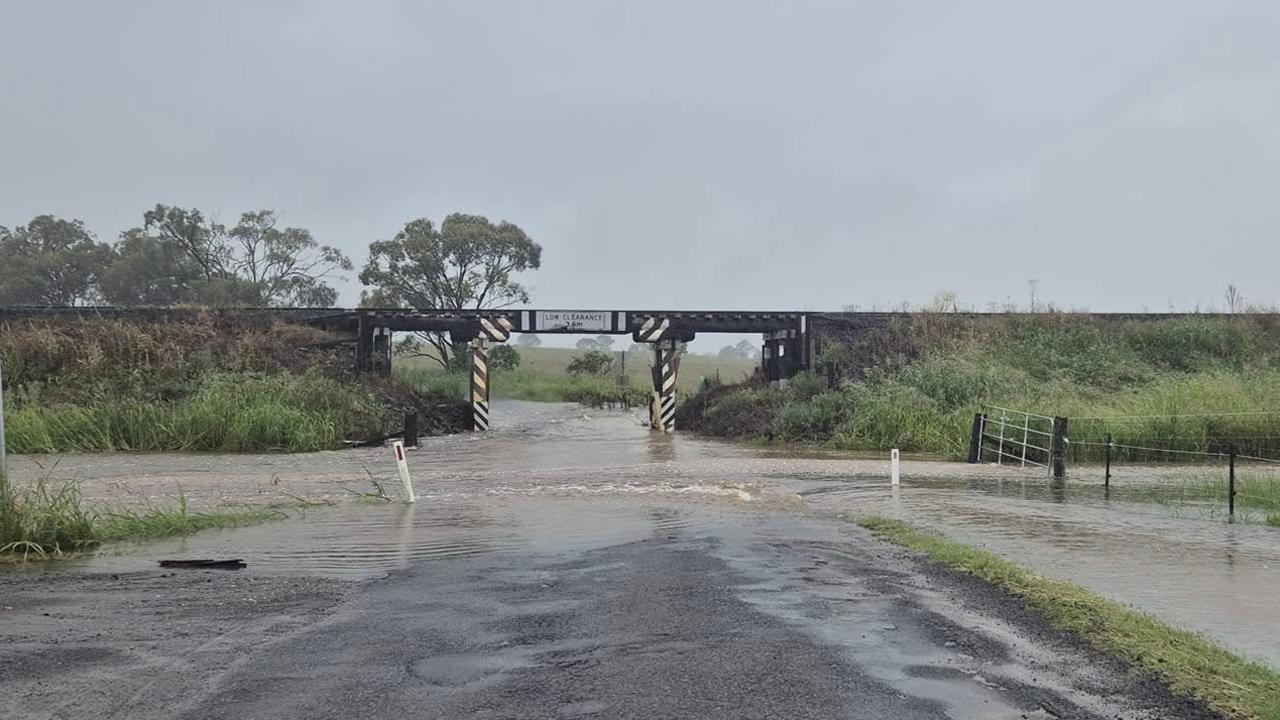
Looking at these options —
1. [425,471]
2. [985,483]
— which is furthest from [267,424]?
[985,483]

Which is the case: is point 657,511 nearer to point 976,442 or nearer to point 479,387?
point 976,442

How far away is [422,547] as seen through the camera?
9.27m

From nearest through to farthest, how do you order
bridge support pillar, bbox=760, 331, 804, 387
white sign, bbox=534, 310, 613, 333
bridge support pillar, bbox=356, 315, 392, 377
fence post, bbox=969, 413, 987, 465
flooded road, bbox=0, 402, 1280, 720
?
flooded road, bbox=0, 402, 1280, 720 → fence post, bbox=969, 413, 987, 465 → bridge support pillar, bbox=356, 315, 392, 377 → bridge support pillar, bbox=760, 331, 804, 387 → white sign, bbox=534, 310, 613, 333

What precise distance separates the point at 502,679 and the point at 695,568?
3159 millimetres

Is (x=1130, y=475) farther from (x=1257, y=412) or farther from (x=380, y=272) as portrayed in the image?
(x=380, y=272)

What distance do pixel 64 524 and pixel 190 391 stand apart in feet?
55.9

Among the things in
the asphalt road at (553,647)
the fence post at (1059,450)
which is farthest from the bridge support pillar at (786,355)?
the asphalt road at (553,647)

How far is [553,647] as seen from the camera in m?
5.64

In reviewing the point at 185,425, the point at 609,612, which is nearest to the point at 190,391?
the point at 185,425

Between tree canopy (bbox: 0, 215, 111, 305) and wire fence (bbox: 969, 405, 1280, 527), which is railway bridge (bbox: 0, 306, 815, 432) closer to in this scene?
wire fence (bbox: 969, 405, 1280, 527)

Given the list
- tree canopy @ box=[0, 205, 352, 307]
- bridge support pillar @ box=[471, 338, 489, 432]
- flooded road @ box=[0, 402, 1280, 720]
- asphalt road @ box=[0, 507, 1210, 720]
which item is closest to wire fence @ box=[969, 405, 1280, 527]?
flooded road @ box=[0, 402, 1280, 720]

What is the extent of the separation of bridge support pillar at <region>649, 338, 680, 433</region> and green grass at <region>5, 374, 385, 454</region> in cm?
1148

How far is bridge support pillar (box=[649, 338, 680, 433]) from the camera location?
31156 millimetres

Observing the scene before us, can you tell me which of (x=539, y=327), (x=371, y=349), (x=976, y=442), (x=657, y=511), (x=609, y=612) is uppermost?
(x=539, y=327)
